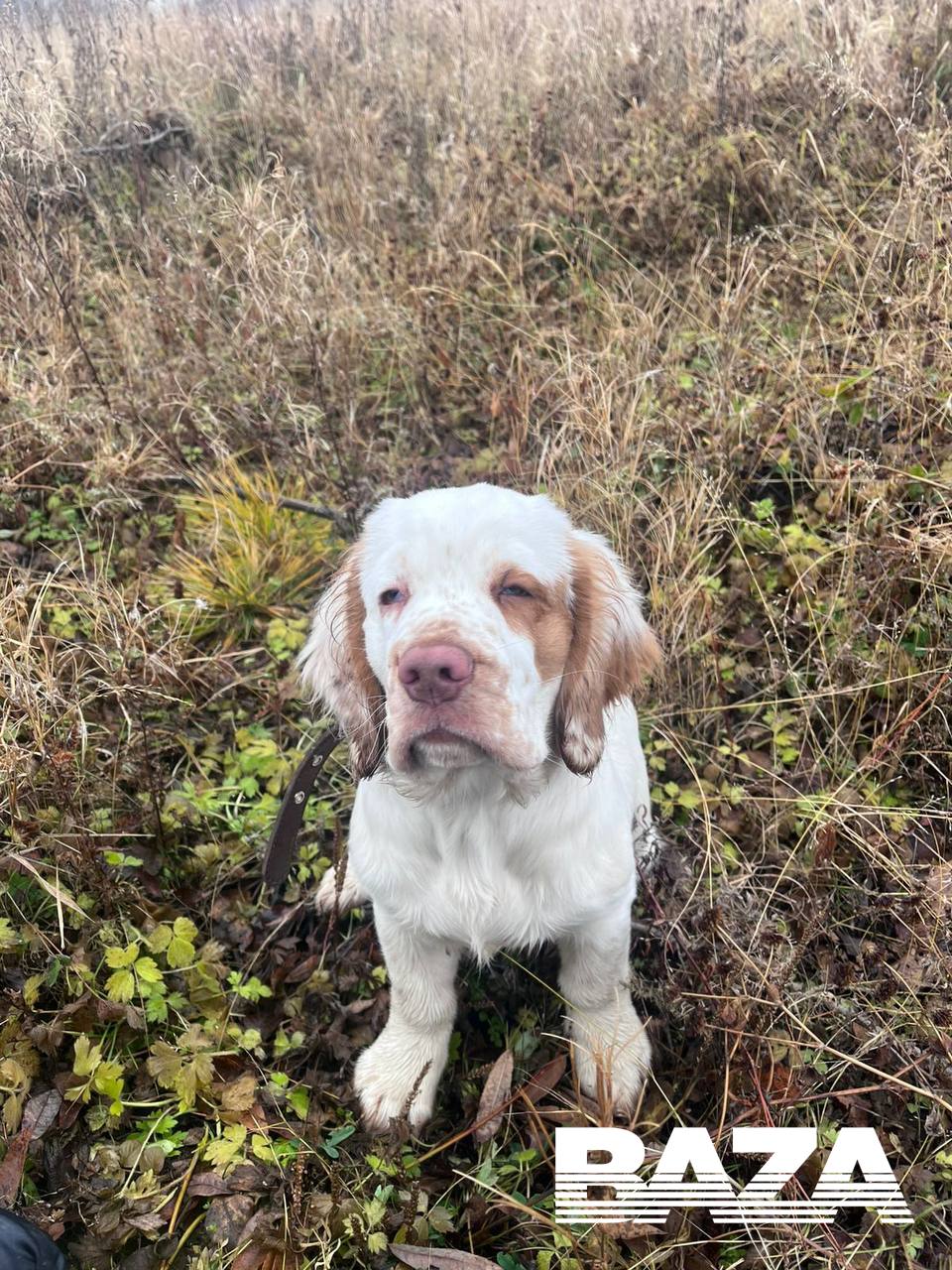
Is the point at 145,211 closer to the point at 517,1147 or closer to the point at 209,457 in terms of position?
the point at 209,457

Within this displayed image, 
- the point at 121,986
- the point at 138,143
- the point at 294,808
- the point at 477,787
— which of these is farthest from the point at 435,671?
the point at 138,143

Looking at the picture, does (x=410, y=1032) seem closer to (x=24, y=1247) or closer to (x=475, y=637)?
(x=24, y=1247)

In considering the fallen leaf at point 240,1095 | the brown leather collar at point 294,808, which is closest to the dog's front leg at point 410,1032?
the fallen leaf at point 240,1095

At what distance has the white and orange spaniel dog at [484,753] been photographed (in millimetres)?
1323

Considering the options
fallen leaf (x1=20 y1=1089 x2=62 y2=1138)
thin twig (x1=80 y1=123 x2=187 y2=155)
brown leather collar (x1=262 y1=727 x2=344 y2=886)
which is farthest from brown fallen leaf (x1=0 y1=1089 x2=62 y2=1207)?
thin twig (x1=80 y1=123 x2=187 y2=155)

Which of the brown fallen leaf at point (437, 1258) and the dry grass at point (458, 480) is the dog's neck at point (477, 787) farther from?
the brown fallen leaf at point (437, 1258)

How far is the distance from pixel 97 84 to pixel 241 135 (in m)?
0.88

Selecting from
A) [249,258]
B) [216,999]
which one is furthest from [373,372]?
[216,999]

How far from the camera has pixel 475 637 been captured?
1290 mm

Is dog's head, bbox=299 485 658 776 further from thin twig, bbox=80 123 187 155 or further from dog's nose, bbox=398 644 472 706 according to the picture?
thin twig, bbox=80 123 187 155

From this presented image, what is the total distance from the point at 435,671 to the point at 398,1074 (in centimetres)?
103

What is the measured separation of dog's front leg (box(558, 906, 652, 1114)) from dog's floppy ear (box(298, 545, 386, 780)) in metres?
0.54

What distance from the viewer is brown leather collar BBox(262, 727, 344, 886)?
1916mm

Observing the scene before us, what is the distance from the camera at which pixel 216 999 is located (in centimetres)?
187
